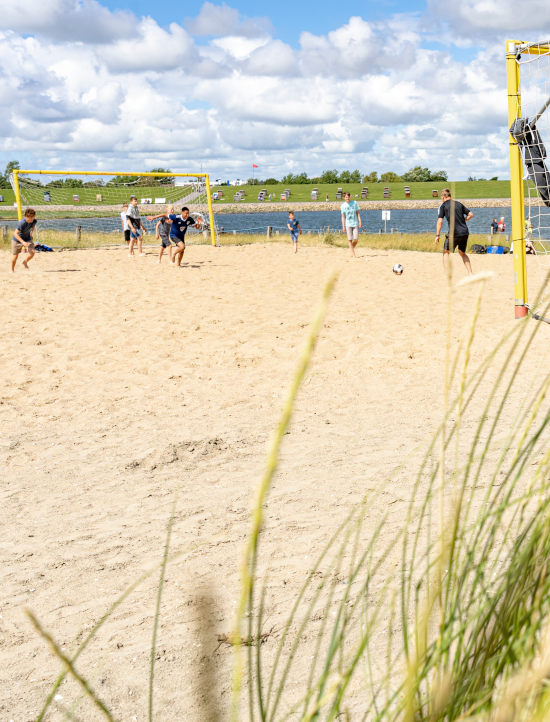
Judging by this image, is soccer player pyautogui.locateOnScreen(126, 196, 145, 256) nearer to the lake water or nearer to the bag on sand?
the bag on sand

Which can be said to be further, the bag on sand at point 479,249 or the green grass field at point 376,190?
the green grass field at point 376,190

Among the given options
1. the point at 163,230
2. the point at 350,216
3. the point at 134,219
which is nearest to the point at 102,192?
the point at 134,219

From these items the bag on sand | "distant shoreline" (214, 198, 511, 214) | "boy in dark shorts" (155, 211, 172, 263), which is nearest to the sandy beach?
"boy in dark shorts" (155, 211, 172, 263)

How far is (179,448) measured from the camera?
562 centimetres

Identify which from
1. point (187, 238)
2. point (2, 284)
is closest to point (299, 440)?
point (2, 284)

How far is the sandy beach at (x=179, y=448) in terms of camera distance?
10.0ft

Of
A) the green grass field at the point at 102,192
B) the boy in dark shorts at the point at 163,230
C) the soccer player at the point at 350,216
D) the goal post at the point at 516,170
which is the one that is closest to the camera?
the goal post at the point at 516,170

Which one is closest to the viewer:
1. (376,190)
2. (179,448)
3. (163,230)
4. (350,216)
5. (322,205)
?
(179,448)

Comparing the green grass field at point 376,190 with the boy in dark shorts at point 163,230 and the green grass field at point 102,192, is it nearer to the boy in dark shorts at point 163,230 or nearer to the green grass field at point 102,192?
the green grass field at point 102,192

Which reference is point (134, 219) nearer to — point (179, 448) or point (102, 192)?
point (102, 192)

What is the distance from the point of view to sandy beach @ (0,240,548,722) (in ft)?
10.0

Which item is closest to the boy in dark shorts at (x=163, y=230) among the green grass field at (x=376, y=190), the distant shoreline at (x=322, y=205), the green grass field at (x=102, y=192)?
the green grass field at (x=102, y=192)

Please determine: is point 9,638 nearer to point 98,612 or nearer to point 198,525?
point 98,612

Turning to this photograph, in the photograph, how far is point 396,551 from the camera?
3705mm
